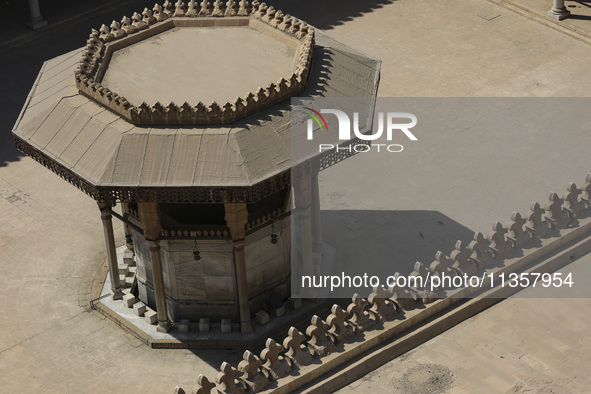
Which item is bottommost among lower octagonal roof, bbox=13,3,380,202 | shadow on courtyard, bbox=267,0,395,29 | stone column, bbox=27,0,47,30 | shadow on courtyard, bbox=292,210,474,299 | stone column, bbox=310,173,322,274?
shadow on courtyard, bbox=292,210,474,299

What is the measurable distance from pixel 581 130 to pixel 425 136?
5.55m

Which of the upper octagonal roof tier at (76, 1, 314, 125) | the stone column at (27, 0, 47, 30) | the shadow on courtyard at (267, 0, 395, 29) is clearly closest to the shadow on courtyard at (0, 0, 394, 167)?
the shadow on courtyard at (267, 0, 395, 29)

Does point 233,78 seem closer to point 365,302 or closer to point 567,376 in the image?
point 365,302

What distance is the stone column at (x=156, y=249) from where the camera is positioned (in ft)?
123

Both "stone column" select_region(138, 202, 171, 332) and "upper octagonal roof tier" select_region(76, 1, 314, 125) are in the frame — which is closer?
"upper octagonal roof tier" select_region(76, 1, 314, 125)

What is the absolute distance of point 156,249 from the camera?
126ft

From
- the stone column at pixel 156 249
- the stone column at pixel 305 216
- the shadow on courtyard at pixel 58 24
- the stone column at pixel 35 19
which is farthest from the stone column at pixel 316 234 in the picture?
the stone column at pixel 35 19

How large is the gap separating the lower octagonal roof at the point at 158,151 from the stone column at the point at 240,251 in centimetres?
169

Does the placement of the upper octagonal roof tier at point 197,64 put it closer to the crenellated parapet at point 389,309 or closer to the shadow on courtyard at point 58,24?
the crenellated parapet at point 389,309

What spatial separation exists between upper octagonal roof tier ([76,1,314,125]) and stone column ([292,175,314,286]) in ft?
8.89

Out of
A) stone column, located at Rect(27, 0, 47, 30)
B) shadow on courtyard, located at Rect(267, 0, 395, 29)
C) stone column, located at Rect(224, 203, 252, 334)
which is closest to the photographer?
stone column, located at Rect(224, 203, 252, 334)

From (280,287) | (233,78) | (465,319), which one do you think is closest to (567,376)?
(465,319)

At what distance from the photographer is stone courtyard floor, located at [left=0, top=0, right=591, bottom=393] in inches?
1403

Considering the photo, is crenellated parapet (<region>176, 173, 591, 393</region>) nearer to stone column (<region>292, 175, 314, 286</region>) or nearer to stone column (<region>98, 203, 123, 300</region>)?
stone column (<region>292, 175, 314, 286</region>)
